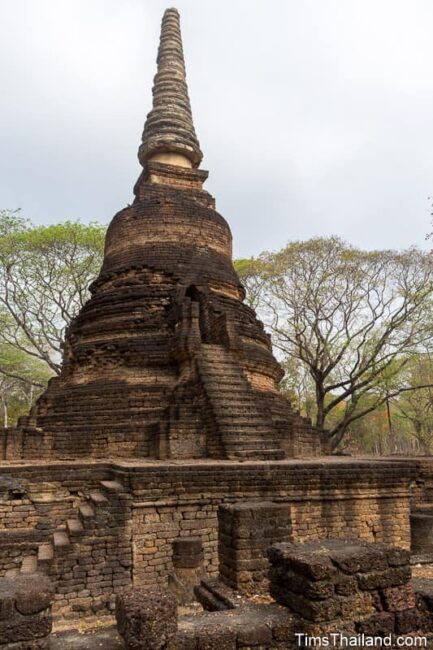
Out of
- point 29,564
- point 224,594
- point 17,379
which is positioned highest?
point 17,379

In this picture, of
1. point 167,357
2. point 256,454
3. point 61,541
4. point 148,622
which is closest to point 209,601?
point 148,622

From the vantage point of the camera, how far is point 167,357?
48.6 feet

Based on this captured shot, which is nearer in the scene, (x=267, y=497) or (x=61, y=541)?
(x=61, y=541)

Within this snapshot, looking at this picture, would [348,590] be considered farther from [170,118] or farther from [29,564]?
[170,118]

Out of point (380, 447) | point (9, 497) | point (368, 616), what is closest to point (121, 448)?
point (9, 497)

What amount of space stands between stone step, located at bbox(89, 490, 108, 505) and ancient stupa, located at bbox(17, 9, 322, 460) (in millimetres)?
3026

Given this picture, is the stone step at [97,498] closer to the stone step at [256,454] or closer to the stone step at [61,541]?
the stone step at [61,541]

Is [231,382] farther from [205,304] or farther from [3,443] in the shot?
[3,443]

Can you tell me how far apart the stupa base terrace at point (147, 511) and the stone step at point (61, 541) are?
0.06ft

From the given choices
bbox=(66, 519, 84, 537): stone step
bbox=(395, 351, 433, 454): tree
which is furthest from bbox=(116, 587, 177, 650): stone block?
bbox=(395, 351, 433, 454): tree

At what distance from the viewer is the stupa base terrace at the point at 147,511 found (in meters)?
7.40

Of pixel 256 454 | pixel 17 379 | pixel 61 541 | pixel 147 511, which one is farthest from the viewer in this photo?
pixel 17 379

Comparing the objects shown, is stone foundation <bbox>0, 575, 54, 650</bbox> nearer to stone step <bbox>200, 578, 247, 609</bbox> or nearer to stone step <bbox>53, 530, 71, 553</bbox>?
stone step <bbox>200, 578, 247, 609</bbox>

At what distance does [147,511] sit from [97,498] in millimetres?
864
